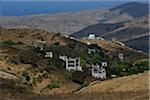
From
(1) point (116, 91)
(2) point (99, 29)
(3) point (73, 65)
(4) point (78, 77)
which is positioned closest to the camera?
(1) point (116, 91)

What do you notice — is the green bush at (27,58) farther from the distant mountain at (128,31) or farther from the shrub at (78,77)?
the distant mountain at (128,31)

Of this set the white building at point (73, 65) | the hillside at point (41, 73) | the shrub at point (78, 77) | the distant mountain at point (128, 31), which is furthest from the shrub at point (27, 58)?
the distant mountain at point (128, 31)

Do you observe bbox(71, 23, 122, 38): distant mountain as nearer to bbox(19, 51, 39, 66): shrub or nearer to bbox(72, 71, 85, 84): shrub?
bbox(19, 51, 39, 66): shrub

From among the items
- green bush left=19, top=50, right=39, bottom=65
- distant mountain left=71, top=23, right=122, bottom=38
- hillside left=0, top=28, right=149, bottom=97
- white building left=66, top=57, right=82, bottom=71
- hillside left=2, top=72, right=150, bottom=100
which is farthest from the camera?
distant mountain left=71, top=23, right=122, bottom=38

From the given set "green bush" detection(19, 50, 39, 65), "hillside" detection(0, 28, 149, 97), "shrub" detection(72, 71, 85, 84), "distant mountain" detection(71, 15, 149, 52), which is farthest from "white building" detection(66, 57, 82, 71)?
"distant mountain" detection(71, 15, 149, 52)

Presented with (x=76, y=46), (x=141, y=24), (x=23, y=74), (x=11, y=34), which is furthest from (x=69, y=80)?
(x=141, y=24)

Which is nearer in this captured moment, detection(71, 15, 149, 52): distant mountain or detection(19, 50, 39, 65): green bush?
detection(19, 50, 39, 65): green bush

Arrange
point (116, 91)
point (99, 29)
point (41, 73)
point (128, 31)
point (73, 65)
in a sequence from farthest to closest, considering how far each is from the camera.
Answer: point (99, 29) < point (128, 31) < point (73, 65) < point (41, 73) < point (116, 91)

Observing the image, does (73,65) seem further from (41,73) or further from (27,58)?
(41,73)

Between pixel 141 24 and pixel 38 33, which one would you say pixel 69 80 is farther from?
pixel 141 24

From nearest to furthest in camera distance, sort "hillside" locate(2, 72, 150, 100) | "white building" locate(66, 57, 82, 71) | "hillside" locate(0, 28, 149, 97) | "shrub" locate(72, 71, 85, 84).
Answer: "hillside" locate(2, 72, 150, 100) → "hillside" locate(0, 28, 149, 97) → "shrub" locate(72, 71, 85, 84) → "white building" locate(66, 57, 82, 71)

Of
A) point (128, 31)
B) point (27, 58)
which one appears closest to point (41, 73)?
point (27, 58)
